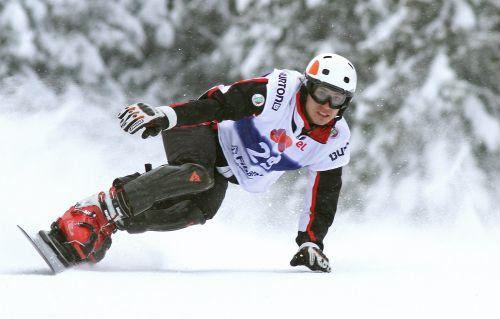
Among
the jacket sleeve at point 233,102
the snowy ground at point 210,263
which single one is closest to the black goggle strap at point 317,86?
the jacket sleeve at point 233,102

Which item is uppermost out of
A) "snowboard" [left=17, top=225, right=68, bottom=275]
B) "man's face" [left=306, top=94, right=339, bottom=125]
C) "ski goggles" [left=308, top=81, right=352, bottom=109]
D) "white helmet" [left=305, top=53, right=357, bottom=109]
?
"white helmet" [left=305, top=53, right=357, bottom=109]

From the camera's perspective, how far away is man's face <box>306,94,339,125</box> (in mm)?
4473

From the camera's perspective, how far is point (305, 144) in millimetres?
4637

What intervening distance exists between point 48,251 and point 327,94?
171cm

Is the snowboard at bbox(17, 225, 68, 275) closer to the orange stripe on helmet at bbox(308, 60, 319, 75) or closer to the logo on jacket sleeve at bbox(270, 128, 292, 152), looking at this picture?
the logo on jacket sleeve at bbox(270, 128, 292, 152)

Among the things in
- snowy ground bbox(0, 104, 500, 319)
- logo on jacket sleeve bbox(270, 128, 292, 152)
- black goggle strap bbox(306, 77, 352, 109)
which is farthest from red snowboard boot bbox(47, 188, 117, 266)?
black goggle strap bbox(306, 77, 352, 109)

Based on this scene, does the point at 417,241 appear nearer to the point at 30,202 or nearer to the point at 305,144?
the point at 305,144

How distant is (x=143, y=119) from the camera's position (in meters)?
4.00

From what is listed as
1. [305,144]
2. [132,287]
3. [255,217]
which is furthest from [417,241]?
[132,287]

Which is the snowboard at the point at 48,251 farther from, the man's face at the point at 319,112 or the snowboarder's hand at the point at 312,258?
the man's face at the point at 319,112

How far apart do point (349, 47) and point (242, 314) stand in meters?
6.59

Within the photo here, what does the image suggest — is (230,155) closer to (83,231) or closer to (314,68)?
(314,68)

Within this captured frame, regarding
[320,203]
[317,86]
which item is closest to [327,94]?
[317,86]

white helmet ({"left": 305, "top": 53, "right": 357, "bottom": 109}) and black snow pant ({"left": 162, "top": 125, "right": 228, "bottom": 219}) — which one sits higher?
white helmet ({"left": 305, "top": 53, "right": 357, "bottom": 109})
